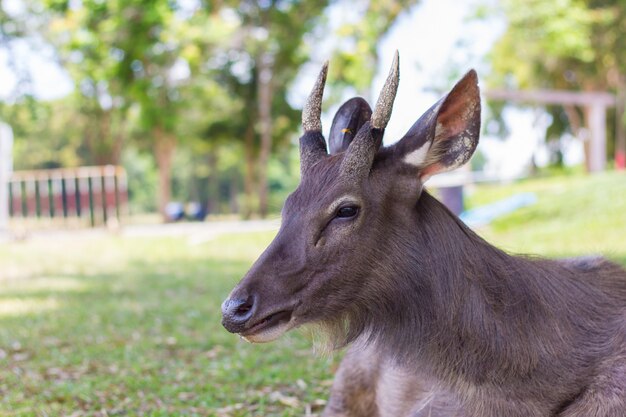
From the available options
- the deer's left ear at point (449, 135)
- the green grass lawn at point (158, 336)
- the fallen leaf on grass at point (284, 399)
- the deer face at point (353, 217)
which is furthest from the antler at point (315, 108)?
the fallen leaf on grass at point (284, 399)

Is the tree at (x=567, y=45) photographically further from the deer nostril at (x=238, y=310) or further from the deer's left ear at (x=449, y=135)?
the deer nostril at (x=238, y=310)

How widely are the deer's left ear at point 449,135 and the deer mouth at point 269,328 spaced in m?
0.74

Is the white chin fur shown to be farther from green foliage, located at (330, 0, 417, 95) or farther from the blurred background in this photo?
green foliage, located at (330, 0, 417, 95)

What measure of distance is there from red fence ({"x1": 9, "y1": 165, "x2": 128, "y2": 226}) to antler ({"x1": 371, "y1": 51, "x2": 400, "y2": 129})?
70.4ft

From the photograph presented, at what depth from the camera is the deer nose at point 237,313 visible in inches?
104

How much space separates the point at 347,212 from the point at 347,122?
631 millimetres

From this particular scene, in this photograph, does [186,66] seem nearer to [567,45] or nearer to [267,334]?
[567,45]

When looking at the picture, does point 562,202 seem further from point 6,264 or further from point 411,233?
point 411,233

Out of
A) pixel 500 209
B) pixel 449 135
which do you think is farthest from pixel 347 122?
pixel 500 209

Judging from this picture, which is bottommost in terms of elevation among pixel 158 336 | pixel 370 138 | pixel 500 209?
pixel 158 336

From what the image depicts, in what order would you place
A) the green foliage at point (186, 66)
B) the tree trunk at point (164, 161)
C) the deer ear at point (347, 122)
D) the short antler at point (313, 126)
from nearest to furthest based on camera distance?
the short antler at point (313, 126), the deer ear at point (347, 122), the green foliage at point (186, 66), the tree trunk at point (164, 161)

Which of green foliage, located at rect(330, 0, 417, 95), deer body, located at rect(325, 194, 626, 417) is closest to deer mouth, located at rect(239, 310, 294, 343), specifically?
deer body, located at rect(325, 194, 626, 417)

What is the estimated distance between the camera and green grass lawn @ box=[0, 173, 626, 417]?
16.2ft

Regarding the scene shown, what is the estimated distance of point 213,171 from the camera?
46.5m
